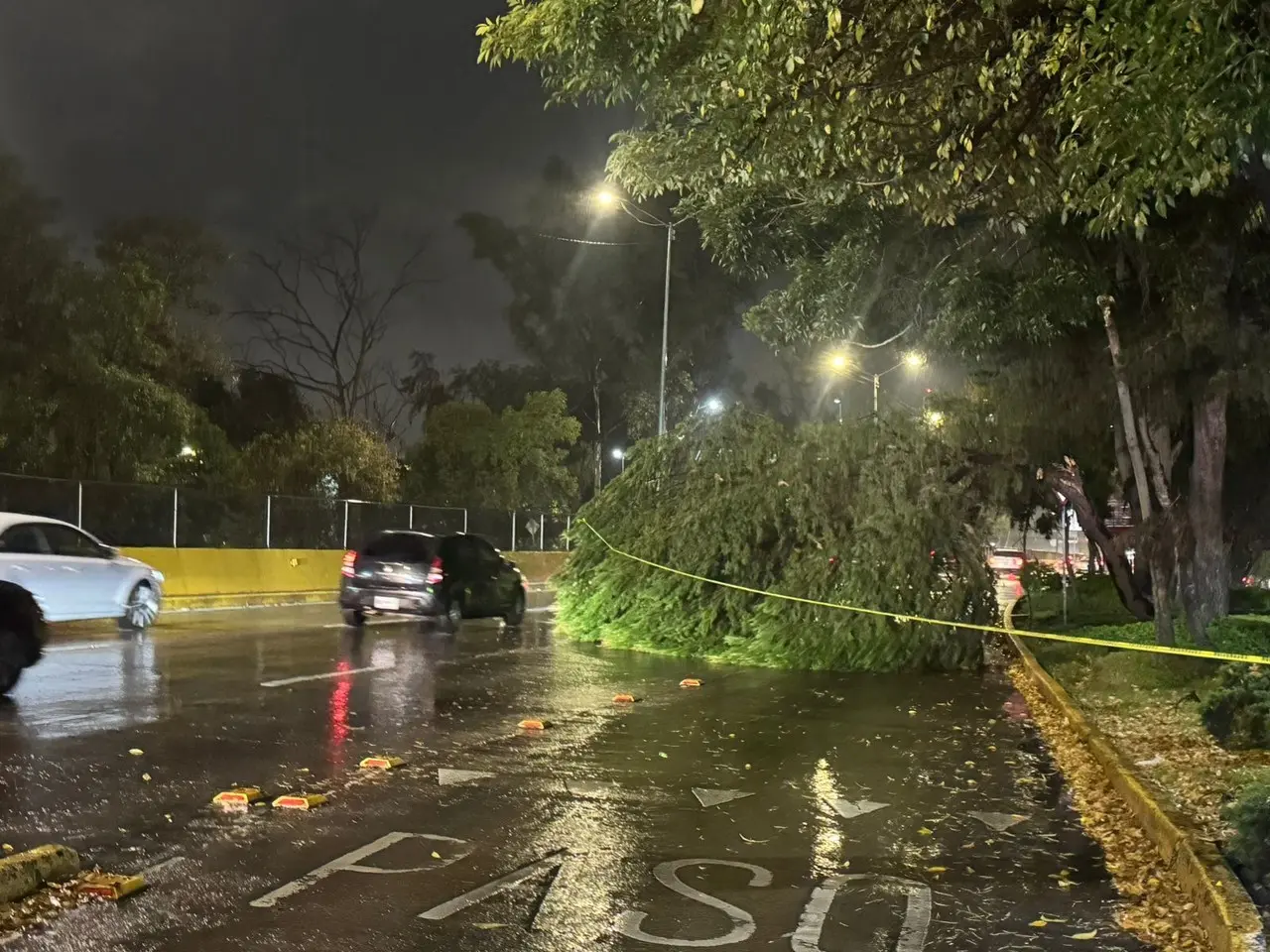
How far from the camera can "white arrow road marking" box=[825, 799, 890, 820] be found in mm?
7586

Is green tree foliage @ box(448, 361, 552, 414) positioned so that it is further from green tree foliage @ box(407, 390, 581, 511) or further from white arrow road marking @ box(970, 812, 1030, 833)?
white arrow road marking @ box(970, 812, 1030, 833)

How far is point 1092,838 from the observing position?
23.6 feet

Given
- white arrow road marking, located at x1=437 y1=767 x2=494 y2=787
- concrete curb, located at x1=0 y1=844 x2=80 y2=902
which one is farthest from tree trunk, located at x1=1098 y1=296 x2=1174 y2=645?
concrete curb, located at x1=0 y1=844 x2=80 y2=902

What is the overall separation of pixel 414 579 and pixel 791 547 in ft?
19.1

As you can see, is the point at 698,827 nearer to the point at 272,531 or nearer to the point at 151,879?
the point at 151,879

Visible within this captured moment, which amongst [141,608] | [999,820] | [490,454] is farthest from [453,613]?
[490,454]

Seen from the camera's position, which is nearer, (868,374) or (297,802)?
(297,802)

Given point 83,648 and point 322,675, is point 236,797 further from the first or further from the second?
point 83,648

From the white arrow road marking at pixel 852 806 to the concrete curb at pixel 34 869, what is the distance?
14.0 feet

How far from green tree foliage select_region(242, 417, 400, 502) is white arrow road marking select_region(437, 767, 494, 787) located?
1127 inches

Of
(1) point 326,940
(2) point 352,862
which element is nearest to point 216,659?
(2) point 352,862

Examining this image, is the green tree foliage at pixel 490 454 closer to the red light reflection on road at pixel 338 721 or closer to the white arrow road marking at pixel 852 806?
the red light reflection on road at pixel 338 721

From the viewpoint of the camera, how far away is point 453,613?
1939 cm

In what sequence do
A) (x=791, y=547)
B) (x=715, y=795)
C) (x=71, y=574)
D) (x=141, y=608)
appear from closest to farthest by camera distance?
(x=715, y=795) → (x=71, y=574) → (x=141, y=608) → (x=791, y=547)
